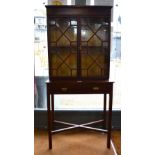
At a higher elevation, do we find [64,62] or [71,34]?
[71,34]

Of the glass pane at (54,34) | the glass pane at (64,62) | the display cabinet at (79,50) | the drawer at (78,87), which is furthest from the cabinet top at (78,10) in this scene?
the drawer at (78,87)

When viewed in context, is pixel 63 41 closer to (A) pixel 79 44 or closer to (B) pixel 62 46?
(B) pixel 62 46

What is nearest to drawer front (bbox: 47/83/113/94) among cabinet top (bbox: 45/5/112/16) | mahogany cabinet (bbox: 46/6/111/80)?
mahogany cabinet (bbox: 46/6/111/80)

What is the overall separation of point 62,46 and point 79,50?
0.69ft

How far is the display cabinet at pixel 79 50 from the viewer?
272 cm

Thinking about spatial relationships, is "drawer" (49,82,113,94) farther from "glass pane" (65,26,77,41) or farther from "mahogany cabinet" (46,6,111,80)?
"glass pane" (65,26,77,41)

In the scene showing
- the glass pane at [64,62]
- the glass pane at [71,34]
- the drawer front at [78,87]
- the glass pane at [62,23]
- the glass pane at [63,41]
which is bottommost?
the drawer front at [78,87]

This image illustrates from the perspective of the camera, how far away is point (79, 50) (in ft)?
9.17

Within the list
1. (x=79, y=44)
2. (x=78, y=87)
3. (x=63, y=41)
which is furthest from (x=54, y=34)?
(x=78, y=87)

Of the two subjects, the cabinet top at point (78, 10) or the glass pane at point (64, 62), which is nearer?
the cabinet top at point (78, 10)

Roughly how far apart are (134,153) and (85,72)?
5.45 ft

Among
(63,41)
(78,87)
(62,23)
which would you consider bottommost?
(78,87)

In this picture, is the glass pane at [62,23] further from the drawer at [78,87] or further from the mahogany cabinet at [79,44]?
the drawer at [78,87]

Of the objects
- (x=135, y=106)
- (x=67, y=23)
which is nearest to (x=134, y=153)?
(x=135, y=106)
